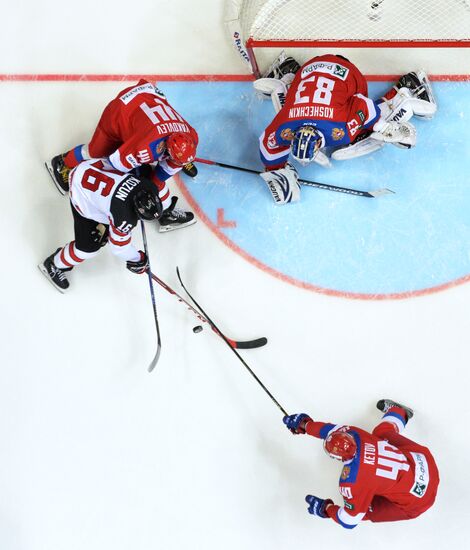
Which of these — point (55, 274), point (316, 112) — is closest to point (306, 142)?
point (316, 112)

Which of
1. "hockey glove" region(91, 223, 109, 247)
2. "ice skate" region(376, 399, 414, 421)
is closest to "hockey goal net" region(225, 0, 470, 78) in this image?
"hockey glove" region(91, 223, 109, 247)

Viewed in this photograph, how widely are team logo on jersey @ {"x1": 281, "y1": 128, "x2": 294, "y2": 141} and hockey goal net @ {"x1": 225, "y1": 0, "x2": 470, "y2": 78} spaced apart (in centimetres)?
66

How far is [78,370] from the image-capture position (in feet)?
13.9

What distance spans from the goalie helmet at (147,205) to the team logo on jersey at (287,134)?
38.2 inches

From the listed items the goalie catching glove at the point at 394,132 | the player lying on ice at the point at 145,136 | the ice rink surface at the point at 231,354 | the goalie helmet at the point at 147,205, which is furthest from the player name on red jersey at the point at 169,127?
the goalie catching glove at the point at 394,132

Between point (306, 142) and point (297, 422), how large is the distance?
169cm

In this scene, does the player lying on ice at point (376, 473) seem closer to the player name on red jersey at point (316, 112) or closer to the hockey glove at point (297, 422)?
the hockey glove at point (297, 422)

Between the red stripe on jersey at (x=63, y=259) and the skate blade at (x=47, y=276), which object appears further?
the skate blade at (x=47, y=276)

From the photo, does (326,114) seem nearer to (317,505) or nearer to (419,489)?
(419,489)

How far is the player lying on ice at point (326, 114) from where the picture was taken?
3756mm

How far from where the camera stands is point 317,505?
3934 mm

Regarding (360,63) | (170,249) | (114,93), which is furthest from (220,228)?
(360,63)

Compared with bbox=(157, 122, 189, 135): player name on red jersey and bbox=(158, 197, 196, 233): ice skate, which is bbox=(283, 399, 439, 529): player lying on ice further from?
bbox=(157, 122, 189, 135): player name on red jersey

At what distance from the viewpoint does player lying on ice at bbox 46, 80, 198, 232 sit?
3.60 metres
